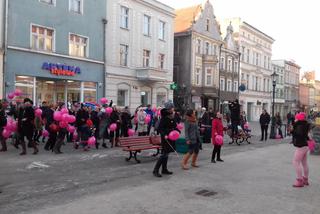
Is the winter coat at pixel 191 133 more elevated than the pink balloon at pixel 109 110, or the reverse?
the pink balloon at pixel 109 110

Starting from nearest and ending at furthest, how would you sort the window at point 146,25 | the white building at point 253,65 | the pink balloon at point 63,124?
1. the pink balloon at point 63,124
2. the window at point 146,25
3. the white building at point 253,65

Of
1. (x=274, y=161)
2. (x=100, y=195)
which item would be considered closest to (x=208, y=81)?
(x=274, y=161)

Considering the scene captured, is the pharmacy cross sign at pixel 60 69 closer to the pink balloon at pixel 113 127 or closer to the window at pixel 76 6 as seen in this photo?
the window at pixel 76 6

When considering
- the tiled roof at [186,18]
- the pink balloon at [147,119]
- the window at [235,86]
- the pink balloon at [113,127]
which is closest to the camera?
the pink balloon at [113,127]

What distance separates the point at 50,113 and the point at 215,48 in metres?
32.6

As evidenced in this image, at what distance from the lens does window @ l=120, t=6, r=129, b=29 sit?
2811 centimetres

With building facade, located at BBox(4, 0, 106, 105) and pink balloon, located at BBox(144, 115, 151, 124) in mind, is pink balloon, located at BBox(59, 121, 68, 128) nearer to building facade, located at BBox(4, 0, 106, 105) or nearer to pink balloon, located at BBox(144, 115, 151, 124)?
pink balloon, located at BBox(144, 115, 151, 124)

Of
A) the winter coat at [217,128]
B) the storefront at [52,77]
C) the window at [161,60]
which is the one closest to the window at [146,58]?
the window at [161,60]

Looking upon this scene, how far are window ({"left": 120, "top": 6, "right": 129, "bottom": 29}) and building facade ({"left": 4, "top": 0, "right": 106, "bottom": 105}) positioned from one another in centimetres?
212

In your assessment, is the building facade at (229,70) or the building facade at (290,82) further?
the building facade at (290,82)

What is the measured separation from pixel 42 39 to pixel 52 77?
2.38 metres

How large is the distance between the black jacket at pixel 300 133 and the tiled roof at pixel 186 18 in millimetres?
31212

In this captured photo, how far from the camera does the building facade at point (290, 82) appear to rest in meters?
68.3

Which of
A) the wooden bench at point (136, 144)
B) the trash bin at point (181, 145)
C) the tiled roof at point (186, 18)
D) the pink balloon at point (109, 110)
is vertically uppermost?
the tiled roof at point (186, 18)
